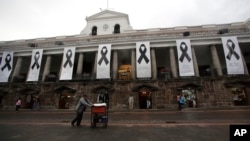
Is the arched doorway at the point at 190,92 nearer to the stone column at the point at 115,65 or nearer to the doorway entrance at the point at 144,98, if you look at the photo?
the doorway entrance at the point at 144,98

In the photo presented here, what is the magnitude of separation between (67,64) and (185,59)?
53.2ft

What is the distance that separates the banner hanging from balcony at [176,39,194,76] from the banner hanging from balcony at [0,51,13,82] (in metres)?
25.0

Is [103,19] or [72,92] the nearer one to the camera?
[72,92]

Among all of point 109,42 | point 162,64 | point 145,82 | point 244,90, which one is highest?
point 109,42

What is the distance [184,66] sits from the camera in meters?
18.0

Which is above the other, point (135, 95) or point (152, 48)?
Answer: point (152, 48)

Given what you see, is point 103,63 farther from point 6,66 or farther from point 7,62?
point 7,62

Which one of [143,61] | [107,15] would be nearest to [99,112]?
[143,61]

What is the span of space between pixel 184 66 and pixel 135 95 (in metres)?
7.21

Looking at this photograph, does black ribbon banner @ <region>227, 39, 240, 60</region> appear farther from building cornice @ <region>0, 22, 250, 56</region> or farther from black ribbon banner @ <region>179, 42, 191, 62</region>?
black ribbon banner @ <region>179, 42, 191, 62</region>

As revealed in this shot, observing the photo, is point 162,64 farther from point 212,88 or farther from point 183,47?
point 212,88

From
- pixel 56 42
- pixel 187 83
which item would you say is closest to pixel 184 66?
pixel 187 83

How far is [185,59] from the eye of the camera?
59.9 feet

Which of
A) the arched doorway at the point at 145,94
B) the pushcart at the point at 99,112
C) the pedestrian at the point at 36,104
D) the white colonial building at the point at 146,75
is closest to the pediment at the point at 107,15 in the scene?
the white colonial building at the point at 146,75
